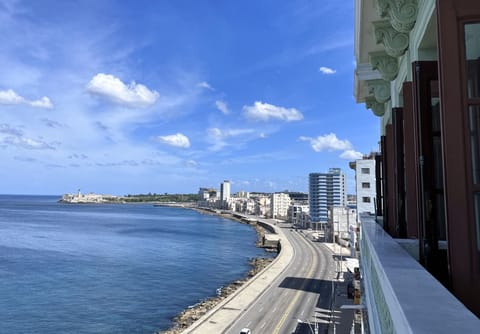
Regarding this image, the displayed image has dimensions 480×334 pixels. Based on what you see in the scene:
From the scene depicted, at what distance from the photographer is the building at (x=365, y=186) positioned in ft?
96.5

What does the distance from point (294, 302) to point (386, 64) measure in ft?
79.3

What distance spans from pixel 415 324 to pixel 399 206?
2.91m

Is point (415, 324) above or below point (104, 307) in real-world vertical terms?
above

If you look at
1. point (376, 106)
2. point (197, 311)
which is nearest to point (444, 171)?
point (376, 106)

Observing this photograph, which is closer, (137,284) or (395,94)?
(395,94)

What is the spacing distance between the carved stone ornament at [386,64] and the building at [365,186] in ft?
87.0

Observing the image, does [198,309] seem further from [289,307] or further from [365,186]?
[365,186]

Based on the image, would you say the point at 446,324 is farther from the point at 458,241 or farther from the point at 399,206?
the point at 399,206

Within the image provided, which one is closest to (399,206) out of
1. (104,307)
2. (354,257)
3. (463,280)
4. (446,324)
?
(463,280)

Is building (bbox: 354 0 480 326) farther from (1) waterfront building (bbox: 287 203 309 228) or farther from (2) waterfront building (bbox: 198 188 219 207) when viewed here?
(2) waterfront building (bbox: 198 188 219 207)

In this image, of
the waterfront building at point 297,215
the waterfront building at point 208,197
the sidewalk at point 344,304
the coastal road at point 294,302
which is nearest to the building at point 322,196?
the waterfront building at point 297,215

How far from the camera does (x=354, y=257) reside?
139ft

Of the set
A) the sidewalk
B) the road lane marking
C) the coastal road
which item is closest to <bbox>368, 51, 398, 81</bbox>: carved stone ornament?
the sidewalk

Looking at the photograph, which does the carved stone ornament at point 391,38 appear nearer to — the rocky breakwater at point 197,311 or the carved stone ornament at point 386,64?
the carved stone ornament at point 386,64
